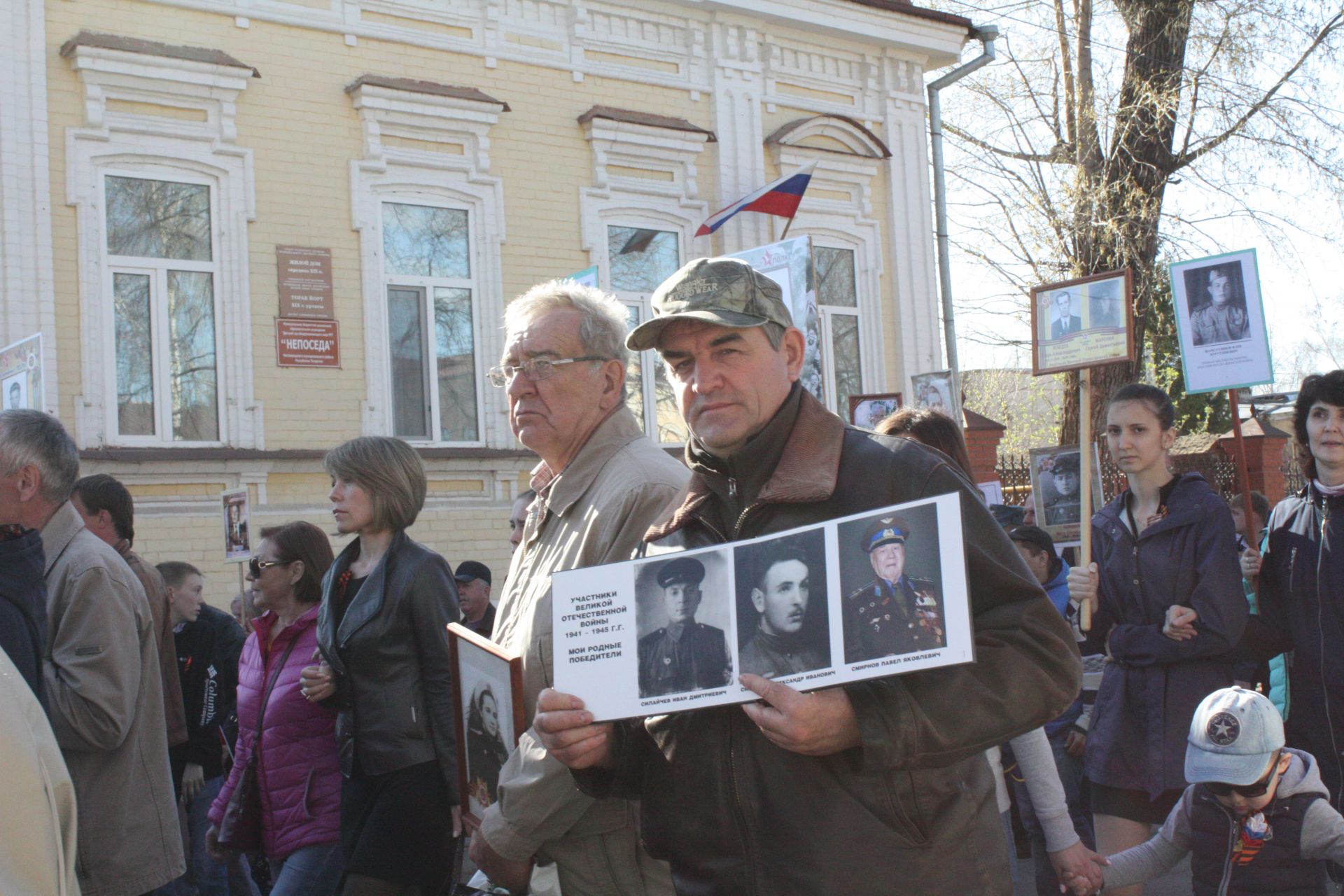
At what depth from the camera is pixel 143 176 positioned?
11344 mm

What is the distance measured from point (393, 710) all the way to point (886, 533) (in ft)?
8.37

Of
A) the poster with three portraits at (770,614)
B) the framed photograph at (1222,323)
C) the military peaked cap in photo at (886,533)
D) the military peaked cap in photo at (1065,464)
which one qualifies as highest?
the framed photograph at (1222,323)

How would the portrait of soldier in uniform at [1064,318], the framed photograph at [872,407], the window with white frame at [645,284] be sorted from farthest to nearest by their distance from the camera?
the window with white frame at [645,284]
the framed photograph at [872,407]
the portrait of soldier in uniform at [1064,318]

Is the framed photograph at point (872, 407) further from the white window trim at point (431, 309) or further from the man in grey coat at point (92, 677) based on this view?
the man in grey coat at point (92, 677)

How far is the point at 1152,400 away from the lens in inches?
190

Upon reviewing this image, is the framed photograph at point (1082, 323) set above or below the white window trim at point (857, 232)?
below

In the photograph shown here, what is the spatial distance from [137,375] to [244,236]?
5.22 ft

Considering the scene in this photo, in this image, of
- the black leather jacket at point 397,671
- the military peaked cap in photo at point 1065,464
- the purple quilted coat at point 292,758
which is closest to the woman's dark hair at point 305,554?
the purple quilted coat at point 292,758

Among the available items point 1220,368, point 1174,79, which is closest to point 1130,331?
point 1220,368

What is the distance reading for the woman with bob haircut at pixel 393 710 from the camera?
3947mm

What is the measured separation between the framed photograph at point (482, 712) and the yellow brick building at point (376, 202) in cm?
868

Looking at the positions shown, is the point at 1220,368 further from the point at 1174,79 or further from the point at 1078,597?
the point at 1174,79

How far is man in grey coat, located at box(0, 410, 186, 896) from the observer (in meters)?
3.86

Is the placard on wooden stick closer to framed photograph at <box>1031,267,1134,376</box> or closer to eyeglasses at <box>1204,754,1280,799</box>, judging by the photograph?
framed photograph at <box>1031,267,1134,376</box>
